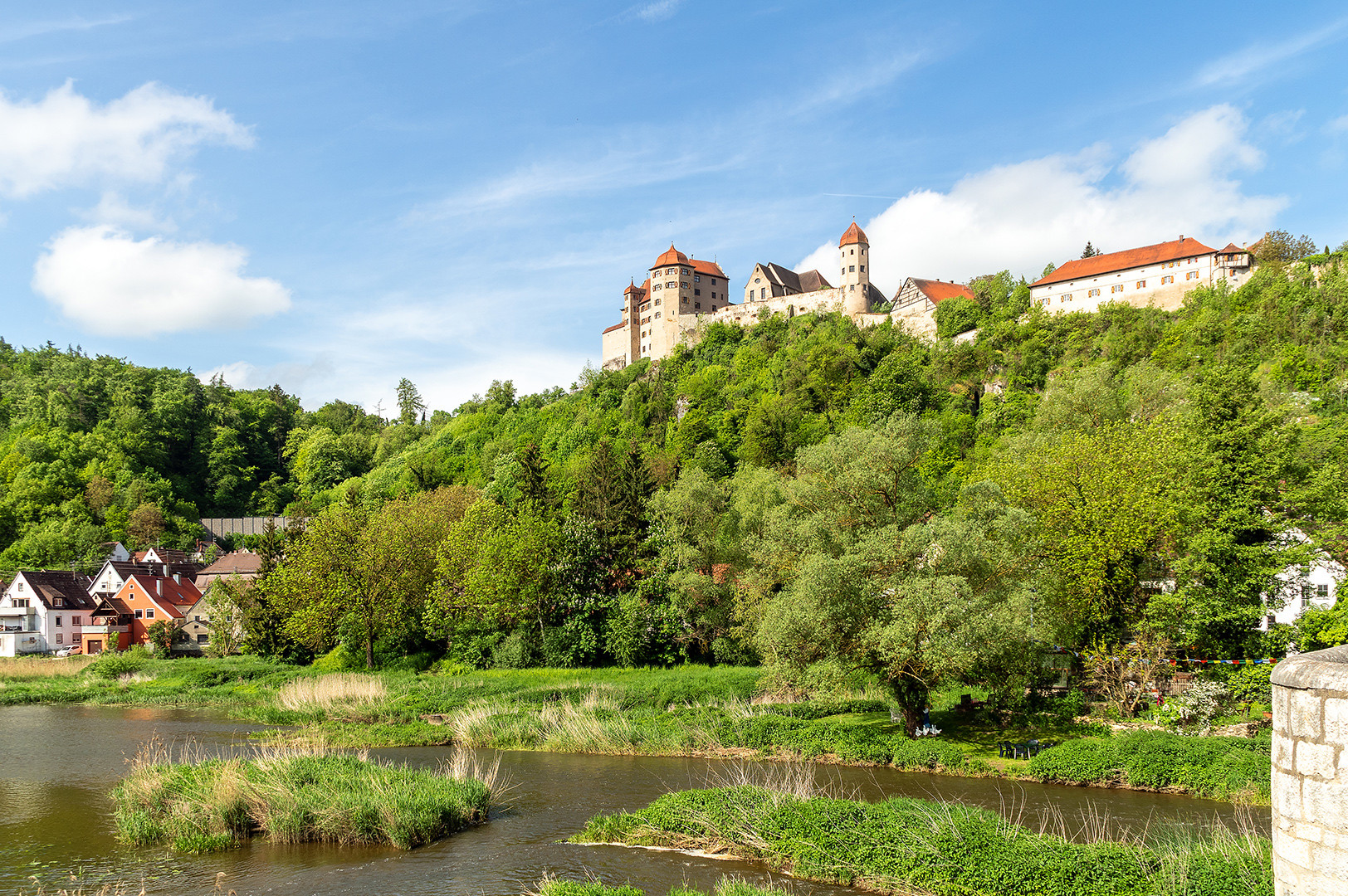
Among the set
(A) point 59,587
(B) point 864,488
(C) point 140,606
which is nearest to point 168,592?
(C) point 140,606

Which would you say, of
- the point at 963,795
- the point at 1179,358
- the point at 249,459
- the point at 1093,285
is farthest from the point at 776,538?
the point at 249,459

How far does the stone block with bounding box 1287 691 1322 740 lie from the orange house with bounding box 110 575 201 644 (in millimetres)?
79294

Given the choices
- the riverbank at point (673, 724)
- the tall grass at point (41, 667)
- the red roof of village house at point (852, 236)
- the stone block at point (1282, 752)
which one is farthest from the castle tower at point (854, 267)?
the stone block at point (1282, 752)

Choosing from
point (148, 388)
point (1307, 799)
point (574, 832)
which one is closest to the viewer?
point (1307, 799)

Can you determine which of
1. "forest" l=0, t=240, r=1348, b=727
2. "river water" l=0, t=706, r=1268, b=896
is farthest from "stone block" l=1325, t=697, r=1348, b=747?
"forest" l=0, t=240, r=1348, b=727

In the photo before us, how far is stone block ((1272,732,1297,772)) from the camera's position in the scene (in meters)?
6.73

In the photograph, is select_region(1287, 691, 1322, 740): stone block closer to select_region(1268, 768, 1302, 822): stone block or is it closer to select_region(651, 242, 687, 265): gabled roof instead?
select_region(1268, 768, 1302, 822): stone block

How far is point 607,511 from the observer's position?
159 ft

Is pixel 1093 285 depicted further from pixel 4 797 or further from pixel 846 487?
pixel 4 797

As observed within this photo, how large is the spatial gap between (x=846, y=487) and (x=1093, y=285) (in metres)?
74.8

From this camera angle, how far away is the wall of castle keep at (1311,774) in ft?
20.7

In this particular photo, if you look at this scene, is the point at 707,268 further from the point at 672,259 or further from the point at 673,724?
the point at 673,724

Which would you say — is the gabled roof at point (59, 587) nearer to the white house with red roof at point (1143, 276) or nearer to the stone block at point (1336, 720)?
the stone block at point (1336, 720)

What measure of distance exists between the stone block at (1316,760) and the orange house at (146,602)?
260 feet
